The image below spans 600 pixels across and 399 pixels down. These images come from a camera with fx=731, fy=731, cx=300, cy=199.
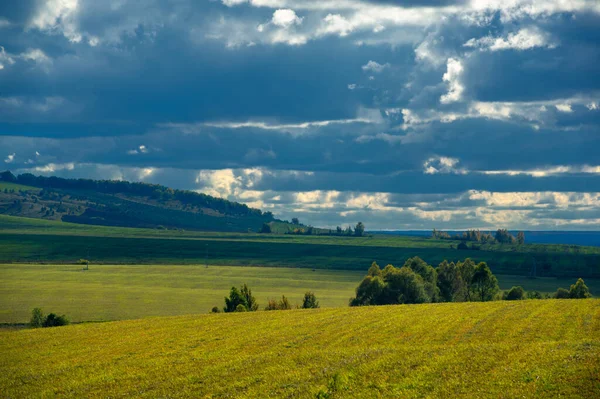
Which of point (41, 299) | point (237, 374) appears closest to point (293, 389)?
point (237, 374)

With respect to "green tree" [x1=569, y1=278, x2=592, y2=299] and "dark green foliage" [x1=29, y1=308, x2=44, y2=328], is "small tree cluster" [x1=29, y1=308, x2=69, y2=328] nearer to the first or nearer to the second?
"dark green foliage" [x1=29, y1=308, x2=44, y2=328]

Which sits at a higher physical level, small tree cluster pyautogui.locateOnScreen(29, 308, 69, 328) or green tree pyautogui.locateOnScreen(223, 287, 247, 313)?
green tree pyautogui.locateOnScreen(223, 287, 247, 313)

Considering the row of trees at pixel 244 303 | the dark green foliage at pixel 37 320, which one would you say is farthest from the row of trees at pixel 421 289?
the dark green foliage at pixel 37 320

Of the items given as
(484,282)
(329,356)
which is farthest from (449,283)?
(329,356)

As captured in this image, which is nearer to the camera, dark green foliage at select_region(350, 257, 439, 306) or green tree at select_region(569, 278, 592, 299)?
dark green foliage at select_region(350, 257, 439, 306)

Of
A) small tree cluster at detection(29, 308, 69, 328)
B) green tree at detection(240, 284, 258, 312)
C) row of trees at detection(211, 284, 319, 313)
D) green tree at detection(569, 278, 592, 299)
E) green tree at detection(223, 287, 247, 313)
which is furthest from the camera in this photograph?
green tree at detection(569, 278, 592, 299)

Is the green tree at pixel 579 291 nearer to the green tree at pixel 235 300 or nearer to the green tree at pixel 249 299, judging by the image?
the green tree at pixel 249 299

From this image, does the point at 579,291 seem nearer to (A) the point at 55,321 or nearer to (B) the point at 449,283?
(B) the point at 449,283

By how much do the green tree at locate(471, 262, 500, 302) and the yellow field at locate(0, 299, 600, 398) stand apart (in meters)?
70.2

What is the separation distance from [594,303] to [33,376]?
49729 mm

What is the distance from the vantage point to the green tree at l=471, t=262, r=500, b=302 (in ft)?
473

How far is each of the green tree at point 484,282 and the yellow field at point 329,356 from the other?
7015 cm

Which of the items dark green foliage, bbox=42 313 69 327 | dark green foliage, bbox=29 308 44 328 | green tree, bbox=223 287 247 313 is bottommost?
dark green foliage, bbox=29 308 44 328

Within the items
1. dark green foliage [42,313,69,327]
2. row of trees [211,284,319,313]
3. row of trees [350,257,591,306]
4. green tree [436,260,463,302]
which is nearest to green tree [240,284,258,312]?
row of trees [211,284,319,313]
